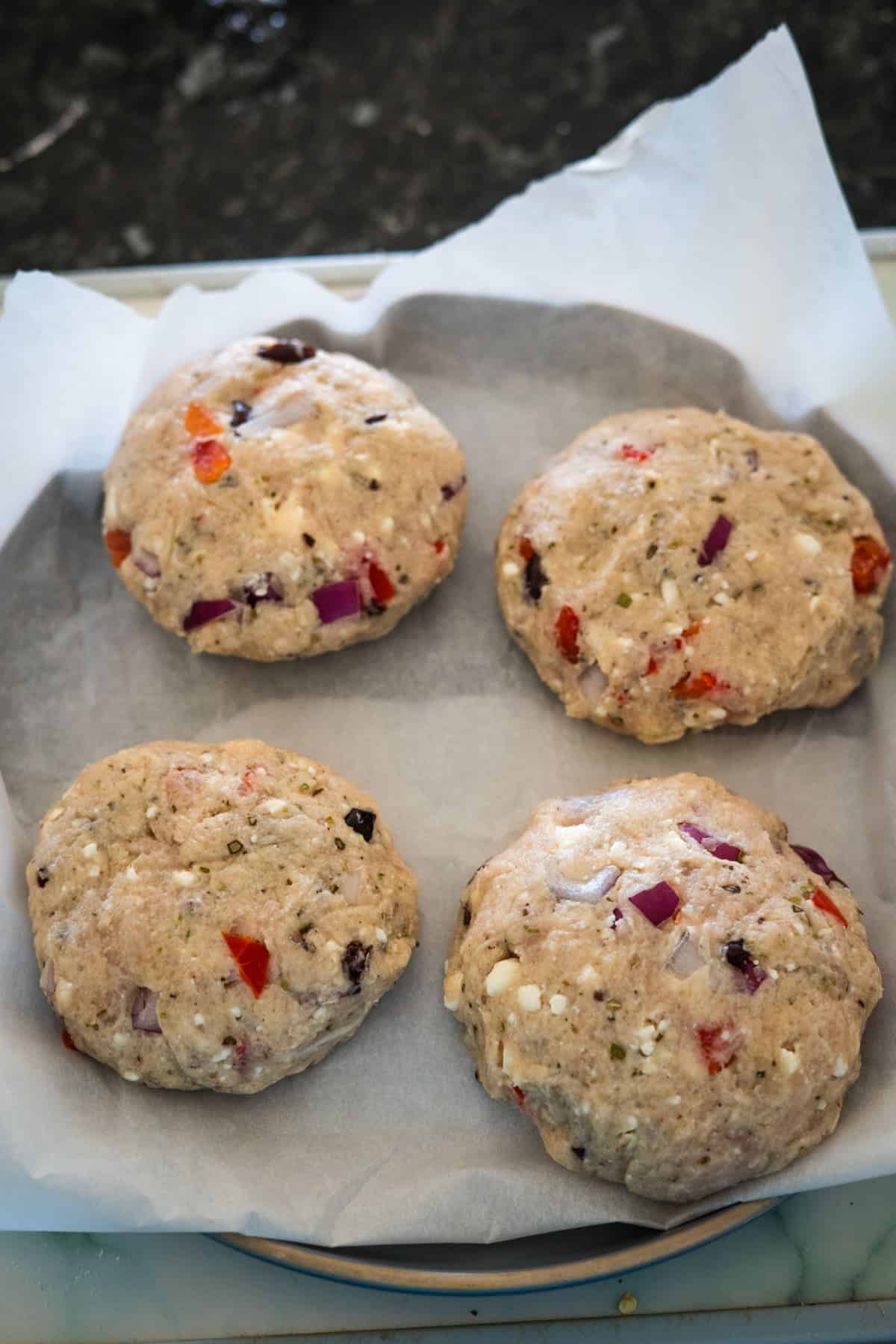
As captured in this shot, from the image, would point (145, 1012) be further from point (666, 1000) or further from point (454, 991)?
point (666, 1000)

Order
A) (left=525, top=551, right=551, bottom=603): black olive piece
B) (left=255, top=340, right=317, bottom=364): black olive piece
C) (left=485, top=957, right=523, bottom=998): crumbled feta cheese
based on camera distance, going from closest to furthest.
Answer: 1. (left=485, top=957, right=523, bottom=998): crumbled feta cheese
2. (left=525, top=551, right=551, bottom=603): black olive piece
3. (left=255, top=340, right=317, bottom=364): black olive piece

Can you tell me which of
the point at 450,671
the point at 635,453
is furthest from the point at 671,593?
the point at 450,671

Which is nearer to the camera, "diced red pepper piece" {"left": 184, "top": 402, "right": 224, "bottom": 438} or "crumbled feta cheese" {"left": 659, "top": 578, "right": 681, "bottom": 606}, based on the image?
"crumbled feta cheese" {"left": 659, "top": 578, "right": 681, "bottom": 606}

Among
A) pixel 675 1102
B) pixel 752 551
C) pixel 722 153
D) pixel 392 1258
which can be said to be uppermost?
pixel 722 153

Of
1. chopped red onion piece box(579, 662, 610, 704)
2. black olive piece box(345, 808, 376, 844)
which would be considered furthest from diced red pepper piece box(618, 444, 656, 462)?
black olive piece box(345, 808, 376, 844)

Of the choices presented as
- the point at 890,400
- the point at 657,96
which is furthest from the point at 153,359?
the point at 657,96

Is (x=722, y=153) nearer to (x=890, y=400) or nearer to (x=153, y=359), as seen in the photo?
(x=890, y=400)

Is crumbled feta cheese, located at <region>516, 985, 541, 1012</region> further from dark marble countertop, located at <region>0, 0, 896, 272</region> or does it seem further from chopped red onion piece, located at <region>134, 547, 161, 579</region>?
dark marble countertop, located at <region>0, 0, 896, 272</region>
